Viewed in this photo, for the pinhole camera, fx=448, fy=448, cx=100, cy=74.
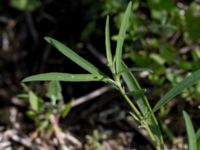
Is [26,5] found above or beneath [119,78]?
above

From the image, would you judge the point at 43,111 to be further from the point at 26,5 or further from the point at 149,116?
the point at 149,116

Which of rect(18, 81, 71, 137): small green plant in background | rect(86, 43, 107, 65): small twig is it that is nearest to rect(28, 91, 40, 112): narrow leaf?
rect(18, 81, 71, 137): small green plant in background

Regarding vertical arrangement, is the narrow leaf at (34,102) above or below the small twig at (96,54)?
below

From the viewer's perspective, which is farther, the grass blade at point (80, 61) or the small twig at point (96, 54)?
the small twig at point (96, 54)

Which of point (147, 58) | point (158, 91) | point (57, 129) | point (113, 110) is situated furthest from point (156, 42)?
point (57, 129)

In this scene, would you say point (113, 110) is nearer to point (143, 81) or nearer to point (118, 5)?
point (143, 81)

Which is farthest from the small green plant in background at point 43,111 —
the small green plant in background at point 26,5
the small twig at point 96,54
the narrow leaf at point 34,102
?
the small green plant in background at point 26,5

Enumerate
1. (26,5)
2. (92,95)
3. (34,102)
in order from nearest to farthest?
(34,102) → (92,95) → (26,5)

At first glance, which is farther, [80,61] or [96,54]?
[96,54]

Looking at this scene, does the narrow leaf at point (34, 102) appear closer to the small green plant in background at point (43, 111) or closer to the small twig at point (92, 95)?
the small green plant in background at point (43, 111)

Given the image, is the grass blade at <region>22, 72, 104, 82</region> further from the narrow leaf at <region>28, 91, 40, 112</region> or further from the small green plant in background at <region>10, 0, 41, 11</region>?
the small green plant in background at <region>10, 0, 41, 11</region>

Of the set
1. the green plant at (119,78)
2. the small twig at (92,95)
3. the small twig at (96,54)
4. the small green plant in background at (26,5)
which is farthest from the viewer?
the small green plant in background at (26,5)

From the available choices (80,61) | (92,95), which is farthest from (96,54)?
(80,61)
